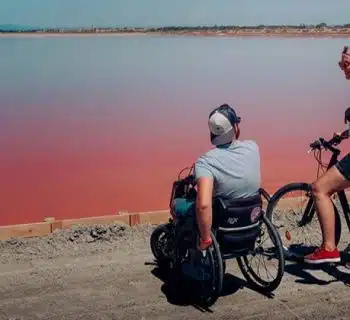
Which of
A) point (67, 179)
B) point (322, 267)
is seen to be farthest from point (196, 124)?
point (322, 267)

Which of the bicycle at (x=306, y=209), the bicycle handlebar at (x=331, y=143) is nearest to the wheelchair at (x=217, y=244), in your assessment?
the bicycle at (x=306, y=209)

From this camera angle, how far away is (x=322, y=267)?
19.9ft

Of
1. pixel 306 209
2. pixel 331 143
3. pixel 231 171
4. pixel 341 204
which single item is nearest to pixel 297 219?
pixel 306 209

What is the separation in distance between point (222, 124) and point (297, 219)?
1845 millimetres

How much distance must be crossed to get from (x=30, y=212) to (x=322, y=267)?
3.83 m

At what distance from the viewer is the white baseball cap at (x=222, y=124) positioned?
5.20m

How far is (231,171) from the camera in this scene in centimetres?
516

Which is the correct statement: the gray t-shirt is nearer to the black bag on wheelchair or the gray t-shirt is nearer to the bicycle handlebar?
the black bag on wheelchair

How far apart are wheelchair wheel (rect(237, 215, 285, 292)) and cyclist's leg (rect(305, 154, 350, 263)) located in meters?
0.34

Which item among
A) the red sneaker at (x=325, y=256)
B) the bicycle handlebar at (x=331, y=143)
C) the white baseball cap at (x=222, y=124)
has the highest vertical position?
the white baseball cap at (x=222, y=124)

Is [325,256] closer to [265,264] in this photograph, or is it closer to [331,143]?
[265,264]

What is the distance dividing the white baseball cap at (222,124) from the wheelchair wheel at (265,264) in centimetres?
59

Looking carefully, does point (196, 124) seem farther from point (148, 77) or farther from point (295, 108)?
point (148, 77)

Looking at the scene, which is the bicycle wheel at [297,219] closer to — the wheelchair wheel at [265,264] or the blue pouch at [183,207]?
the wheelchair wheel at [265,264]
